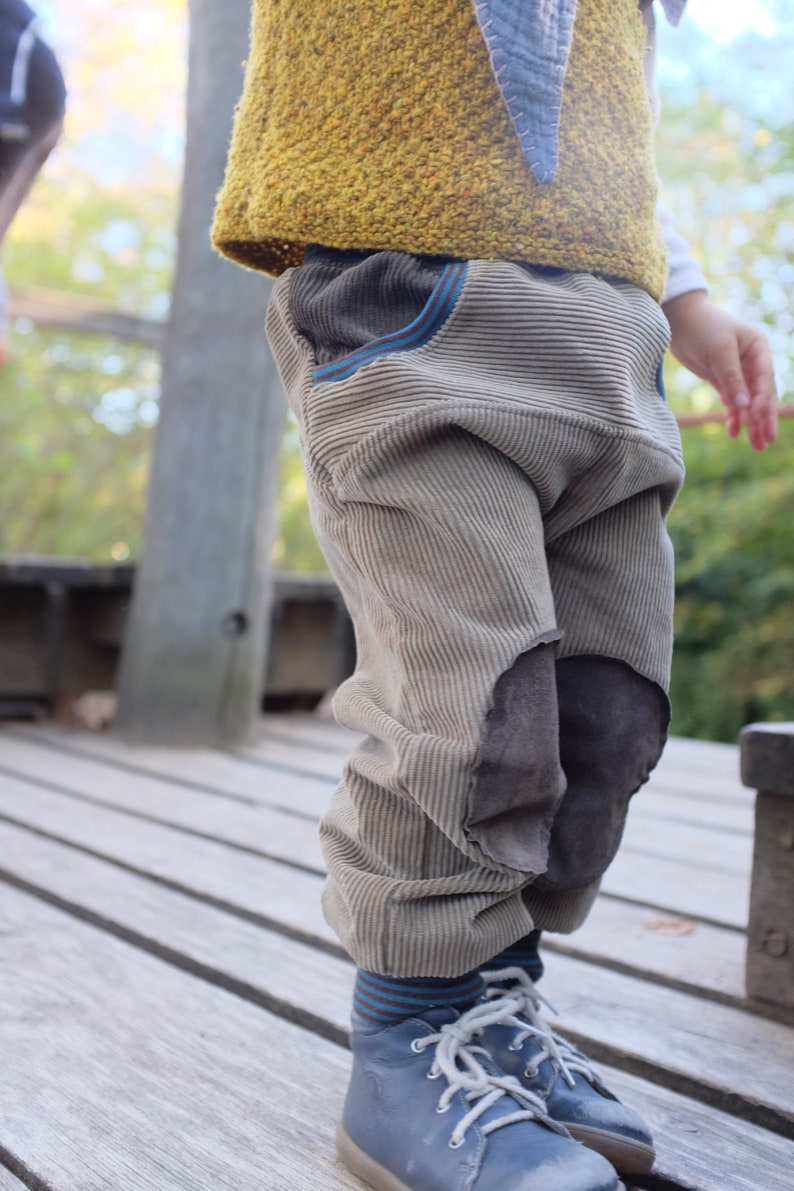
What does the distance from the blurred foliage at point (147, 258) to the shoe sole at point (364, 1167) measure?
17.1ft

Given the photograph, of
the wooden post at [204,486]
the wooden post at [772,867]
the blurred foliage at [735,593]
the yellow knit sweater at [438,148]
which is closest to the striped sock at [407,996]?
the wooden post at [772,867]

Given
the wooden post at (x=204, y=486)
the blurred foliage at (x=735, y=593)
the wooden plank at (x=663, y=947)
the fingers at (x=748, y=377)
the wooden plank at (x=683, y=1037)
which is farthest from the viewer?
the blurred foliage at (x=735, y=593)

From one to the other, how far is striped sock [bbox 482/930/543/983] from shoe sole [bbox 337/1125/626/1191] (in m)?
0.19

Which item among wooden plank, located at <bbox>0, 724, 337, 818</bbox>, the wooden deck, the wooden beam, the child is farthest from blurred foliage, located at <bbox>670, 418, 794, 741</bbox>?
the child

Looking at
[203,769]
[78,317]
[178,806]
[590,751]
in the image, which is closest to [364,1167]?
[590,751]

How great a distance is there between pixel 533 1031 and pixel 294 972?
0.39 metres

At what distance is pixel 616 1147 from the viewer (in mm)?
789

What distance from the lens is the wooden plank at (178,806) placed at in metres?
1.73

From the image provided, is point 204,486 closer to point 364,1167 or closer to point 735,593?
point 364,1167

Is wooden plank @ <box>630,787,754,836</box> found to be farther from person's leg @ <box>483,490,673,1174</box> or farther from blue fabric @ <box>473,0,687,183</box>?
blue fabric @ <box>473,0,687,183</box>

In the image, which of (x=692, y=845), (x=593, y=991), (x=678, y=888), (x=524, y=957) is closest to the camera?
(x=524, y=957)

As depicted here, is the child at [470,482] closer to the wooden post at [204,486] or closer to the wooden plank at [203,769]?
the wooden plank at [203,769]

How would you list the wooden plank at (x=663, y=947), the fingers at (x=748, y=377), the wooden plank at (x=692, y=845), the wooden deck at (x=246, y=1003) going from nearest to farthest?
the wooden deck at (x=246, y=1003), the fingers at (x=748, y=377), the wooden plank at (x=663, y=947), the wooden plank at (x=692, y=845)

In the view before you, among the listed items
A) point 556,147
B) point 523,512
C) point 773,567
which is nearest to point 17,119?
point 556,147
